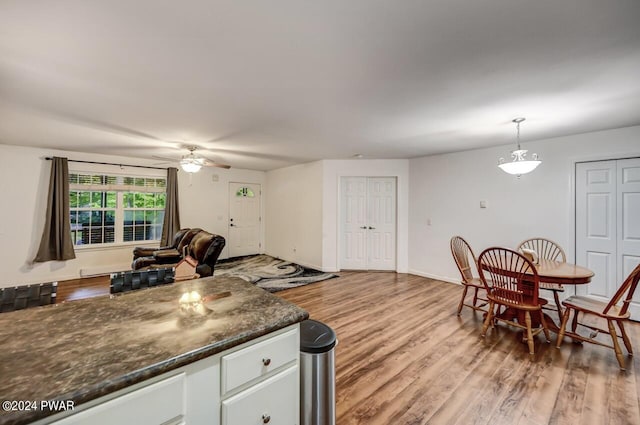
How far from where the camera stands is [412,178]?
17.8 ft

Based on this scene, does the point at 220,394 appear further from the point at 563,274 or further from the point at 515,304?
the point at 563,274

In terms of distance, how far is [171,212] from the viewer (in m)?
5.76

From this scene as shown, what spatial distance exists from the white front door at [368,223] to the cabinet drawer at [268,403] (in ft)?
14.9

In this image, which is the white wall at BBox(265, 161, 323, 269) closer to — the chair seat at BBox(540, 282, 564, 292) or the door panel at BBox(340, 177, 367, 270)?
the door panel at BBox(340, 177, 367, 270)

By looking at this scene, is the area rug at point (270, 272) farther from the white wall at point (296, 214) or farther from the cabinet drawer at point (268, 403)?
the cabinet drawer at point (268, 403)

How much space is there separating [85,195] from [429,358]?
20.9 feet

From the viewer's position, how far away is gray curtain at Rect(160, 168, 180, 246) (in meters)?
5.73

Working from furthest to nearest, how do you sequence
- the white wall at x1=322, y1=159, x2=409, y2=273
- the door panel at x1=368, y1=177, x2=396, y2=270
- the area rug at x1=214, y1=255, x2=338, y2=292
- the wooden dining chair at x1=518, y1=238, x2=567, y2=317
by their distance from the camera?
the door panel at x1=368, y1=177, x2=396, y2=270 → the white wall at x1=322, y1=159, x2=409, y2=273 → the area rug at x1=214, y1=255, x2=338, y2=292 → the wooden dining chair at x1=518, y1=238, x2=567, y2=317

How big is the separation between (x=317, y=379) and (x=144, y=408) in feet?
2.65

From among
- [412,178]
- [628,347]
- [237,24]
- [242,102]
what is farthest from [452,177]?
[237,24]

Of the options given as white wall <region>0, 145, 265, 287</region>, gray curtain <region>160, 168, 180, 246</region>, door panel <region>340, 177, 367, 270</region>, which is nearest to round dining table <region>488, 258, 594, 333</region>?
door panel <region>340, 177, 367, 270</region>

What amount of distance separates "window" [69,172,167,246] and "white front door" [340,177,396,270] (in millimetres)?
4131

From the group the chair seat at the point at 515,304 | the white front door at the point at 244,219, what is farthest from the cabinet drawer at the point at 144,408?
the white front door at the point at 244,219

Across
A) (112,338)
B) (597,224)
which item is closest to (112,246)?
(112,338)
